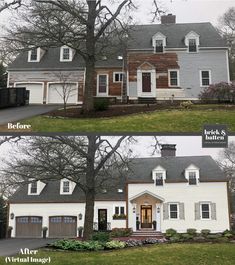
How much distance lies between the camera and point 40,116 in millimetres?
4844

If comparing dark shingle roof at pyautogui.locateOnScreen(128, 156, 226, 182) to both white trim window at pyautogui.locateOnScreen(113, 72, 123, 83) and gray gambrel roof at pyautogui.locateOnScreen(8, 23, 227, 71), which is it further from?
gray gambrel roof at pyautogui.locateOnScreen(8, 23, 227, 71)

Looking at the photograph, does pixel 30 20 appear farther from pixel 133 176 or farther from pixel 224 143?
Result: pixel 224 143

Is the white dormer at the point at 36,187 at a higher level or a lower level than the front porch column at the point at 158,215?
higher

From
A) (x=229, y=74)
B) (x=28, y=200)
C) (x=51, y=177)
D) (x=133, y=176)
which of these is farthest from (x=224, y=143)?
(x=28, y=200)

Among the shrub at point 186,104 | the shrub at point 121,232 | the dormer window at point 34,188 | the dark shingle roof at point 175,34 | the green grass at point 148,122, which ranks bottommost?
the shrub at point 121,232

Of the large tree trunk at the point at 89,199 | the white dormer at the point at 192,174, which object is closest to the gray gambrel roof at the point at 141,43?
the large tree trunk at the point at 89,199

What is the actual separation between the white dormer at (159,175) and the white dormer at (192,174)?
0.32 m

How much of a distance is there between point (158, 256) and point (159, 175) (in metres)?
1.01

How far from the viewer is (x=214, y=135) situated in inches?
198

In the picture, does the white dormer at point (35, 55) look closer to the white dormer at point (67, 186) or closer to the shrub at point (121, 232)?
the white dormer at point (67, 186)

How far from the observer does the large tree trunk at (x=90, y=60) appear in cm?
489

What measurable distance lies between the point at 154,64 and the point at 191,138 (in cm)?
102

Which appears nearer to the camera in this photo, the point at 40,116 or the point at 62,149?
the point at 40,116

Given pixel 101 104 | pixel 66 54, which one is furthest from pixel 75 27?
pixel 101 104
